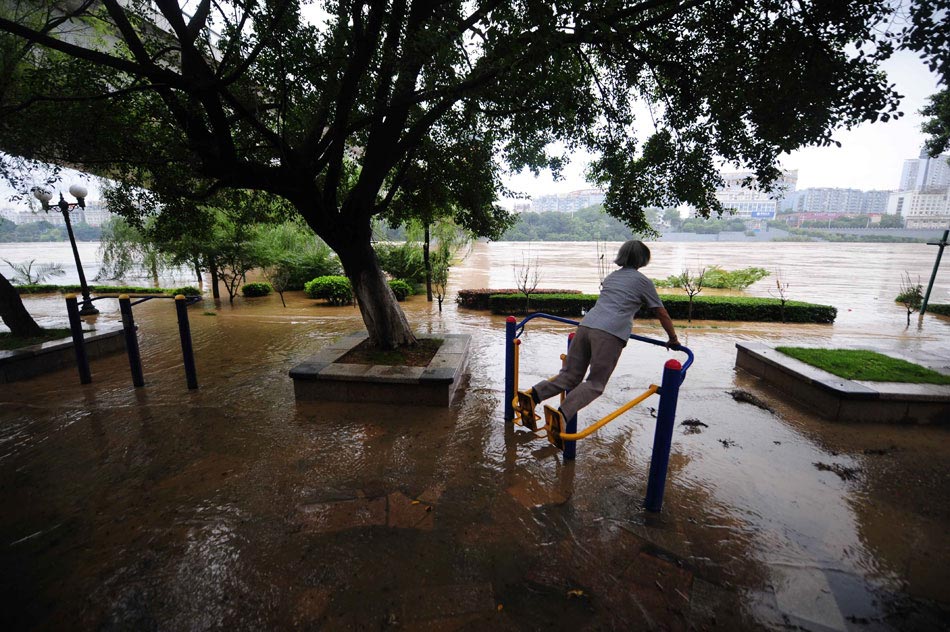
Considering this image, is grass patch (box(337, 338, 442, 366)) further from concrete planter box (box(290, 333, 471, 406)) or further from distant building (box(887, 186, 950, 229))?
distant building (box(887, 186, 950, 229))

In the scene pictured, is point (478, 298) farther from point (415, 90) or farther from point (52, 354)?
point (52, 354)

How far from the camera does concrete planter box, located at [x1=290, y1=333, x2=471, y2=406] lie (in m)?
4.98

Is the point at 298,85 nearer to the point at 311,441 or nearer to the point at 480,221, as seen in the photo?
the point at 480,221

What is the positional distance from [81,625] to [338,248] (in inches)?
179

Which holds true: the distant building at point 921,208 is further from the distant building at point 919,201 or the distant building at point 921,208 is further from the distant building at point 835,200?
the distant building at point 835,200

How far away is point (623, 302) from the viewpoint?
124 inches

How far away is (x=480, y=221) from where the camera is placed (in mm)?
7727

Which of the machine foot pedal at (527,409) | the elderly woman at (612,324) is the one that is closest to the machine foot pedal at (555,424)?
the elderly woman at (612,324)

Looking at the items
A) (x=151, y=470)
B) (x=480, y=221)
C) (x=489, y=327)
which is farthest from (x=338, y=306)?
(x=151, y=470)

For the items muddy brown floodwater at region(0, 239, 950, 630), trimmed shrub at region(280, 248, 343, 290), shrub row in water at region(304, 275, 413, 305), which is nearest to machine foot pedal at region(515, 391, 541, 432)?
muddy brown floodwater at region(0, 239, 950, 630)

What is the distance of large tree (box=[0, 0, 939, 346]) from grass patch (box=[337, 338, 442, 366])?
0.67ft

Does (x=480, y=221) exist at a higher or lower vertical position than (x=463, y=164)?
lower

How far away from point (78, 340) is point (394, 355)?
4.68 meters

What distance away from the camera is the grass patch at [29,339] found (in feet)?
22.3
